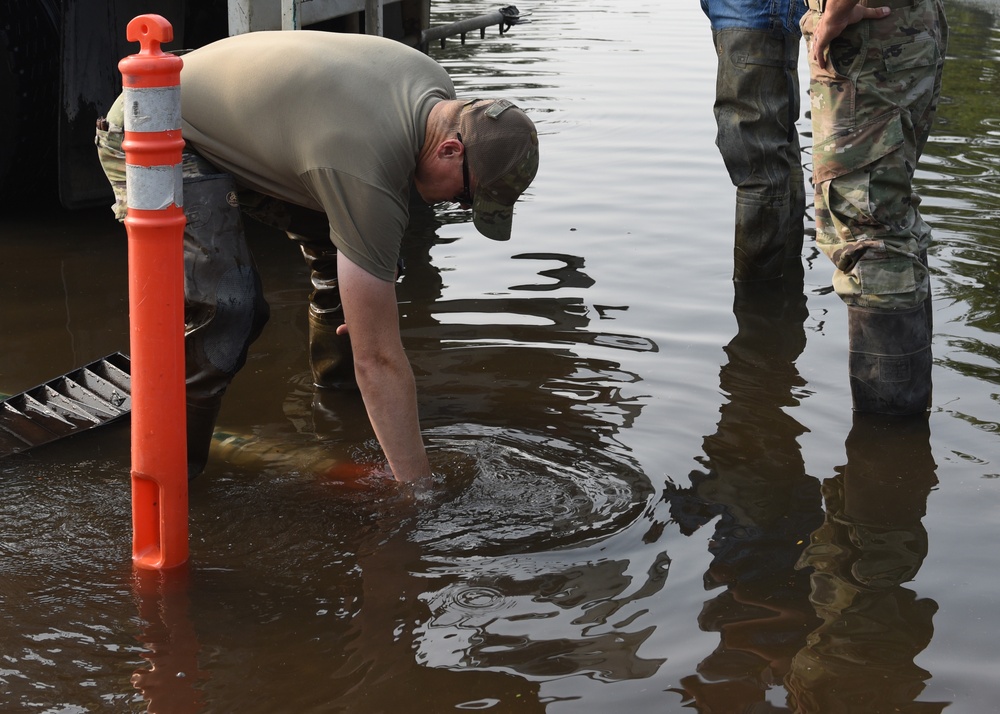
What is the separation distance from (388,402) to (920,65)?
6.94 feet

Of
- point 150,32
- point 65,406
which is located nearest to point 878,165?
point 150,32

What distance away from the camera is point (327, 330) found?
431 centimetres

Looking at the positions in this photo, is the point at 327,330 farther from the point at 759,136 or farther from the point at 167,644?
the point at 759,136

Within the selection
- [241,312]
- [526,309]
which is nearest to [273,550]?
[241,312]

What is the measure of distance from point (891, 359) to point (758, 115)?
1.73m

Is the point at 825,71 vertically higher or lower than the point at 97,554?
higher

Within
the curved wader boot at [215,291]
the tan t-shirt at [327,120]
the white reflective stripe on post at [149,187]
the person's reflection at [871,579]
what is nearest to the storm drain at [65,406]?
the curved wader boot at [215,291]

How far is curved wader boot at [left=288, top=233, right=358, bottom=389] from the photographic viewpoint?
13.9 feet

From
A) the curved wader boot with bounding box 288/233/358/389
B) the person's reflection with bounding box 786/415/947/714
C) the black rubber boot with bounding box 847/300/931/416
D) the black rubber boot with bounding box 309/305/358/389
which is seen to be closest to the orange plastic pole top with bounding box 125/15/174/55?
the curved wader boot with bounding box 288/233/358/389

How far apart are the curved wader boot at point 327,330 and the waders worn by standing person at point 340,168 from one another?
0.74m

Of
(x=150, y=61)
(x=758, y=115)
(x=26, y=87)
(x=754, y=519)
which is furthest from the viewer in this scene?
(x=26, y=87)

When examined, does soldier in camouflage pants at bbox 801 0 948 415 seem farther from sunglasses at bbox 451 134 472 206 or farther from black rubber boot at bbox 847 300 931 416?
sunglasses at bbox 451 134 472 206

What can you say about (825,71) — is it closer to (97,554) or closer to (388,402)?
(388,402)

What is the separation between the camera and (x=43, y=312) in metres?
5.05
